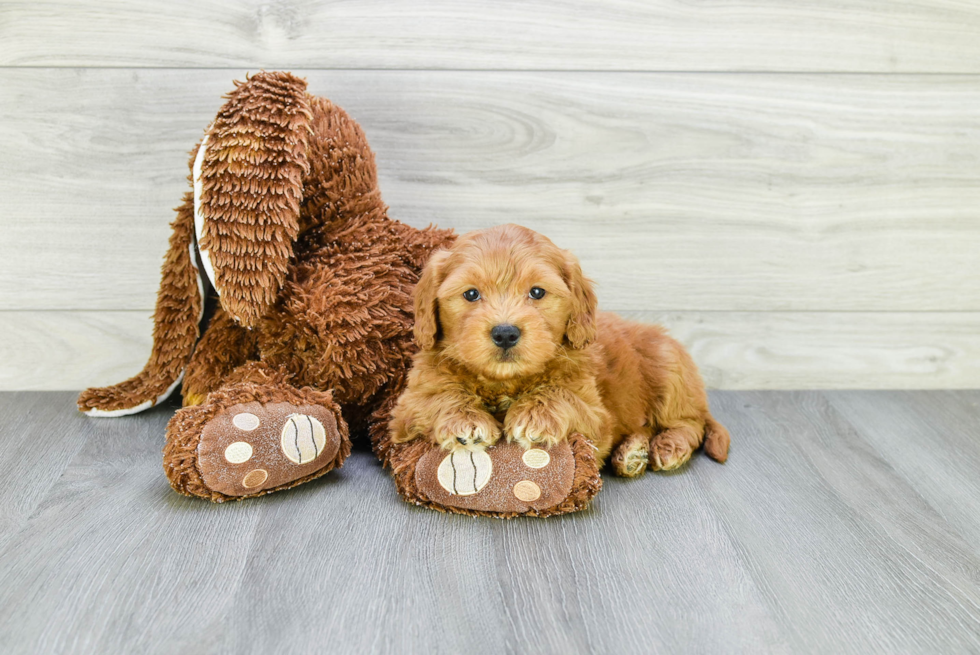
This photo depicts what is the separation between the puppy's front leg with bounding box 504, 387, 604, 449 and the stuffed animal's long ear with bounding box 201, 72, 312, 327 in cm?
60

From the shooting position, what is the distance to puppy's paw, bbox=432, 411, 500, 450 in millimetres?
1477

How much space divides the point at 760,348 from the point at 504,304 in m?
1.16

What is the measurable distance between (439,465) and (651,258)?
101 cm

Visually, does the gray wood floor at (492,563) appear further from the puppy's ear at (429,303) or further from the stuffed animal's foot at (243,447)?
the puppy's ear at (429,303)

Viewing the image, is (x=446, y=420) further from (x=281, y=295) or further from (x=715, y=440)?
(x=715, y=440)

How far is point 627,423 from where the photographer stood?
5.62ft

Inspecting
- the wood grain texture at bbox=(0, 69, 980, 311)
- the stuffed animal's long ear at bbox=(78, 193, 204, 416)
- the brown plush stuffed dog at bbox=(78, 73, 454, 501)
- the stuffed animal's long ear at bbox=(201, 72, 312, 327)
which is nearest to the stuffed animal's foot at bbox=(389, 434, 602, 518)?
the brown plush stuffed dog at bbox=(78, 73, 454, 501)

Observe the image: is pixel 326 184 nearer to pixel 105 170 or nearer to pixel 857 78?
pixel 105 170

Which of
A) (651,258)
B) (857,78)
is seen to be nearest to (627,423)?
(651,258)

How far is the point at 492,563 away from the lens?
53.1 inches

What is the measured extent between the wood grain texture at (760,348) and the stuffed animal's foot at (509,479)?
2.79ft

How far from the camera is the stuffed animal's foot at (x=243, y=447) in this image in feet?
4.91

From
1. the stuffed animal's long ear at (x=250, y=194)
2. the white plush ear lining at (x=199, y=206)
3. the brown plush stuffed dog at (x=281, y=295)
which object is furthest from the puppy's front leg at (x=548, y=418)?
the white plush ear lining at (x=199, y=206)

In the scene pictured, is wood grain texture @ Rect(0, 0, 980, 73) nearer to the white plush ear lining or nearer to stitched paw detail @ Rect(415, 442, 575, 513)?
the white plush ear lining
